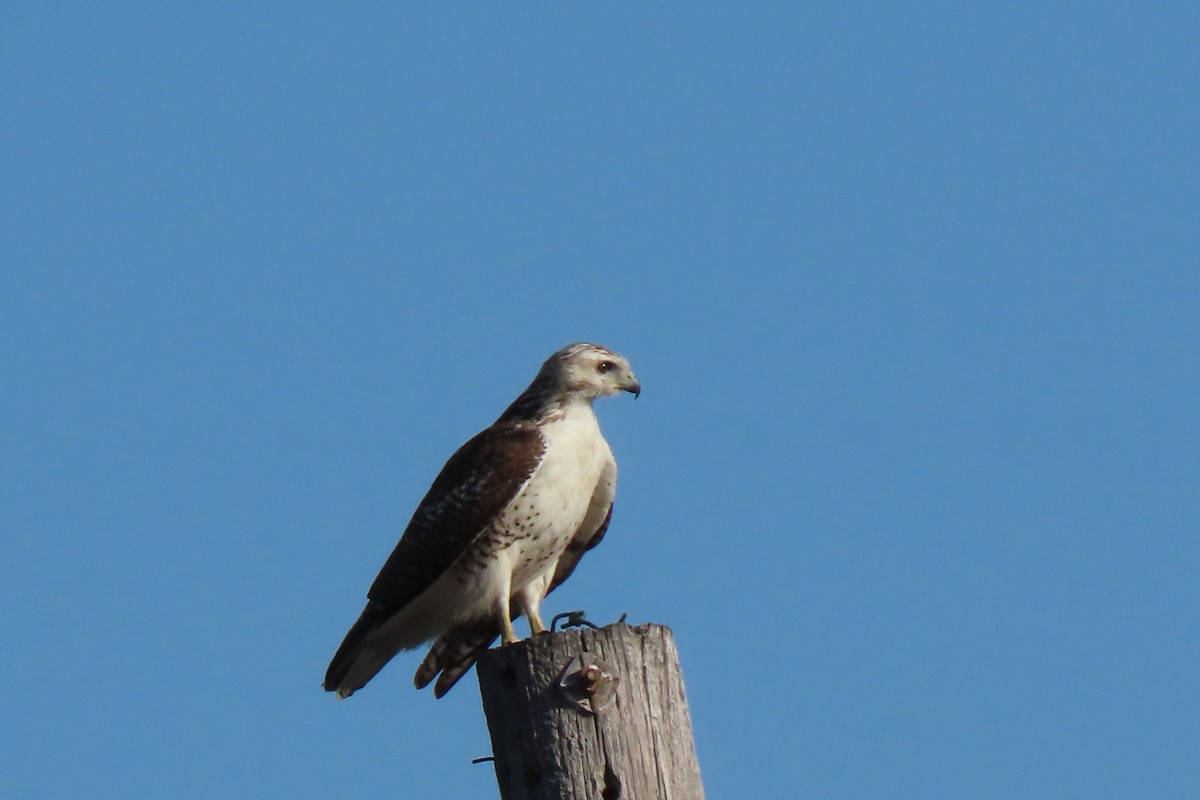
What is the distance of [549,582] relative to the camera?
352 inches

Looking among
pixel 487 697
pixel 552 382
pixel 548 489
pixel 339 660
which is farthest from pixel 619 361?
pixel 487 697

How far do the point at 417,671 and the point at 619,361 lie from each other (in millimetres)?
1920

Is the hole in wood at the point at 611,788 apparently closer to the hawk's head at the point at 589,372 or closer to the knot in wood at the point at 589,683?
the knot in wood at the point at 589,683

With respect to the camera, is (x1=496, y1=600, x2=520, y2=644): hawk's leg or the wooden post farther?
(x1=496, y1=600, x2=520, y2=644): hawk's leg

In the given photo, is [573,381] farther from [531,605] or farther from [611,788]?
[611,788]

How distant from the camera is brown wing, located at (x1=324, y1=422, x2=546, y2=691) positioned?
8414mm

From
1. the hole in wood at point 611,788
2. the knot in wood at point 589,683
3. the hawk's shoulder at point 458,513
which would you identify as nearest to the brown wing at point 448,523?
the hawk's shoulder at point 458,513

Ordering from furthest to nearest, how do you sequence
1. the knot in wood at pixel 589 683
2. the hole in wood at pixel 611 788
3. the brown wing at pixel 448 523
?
1. the brown wing at pixel 448 523
2. the knot in wood at pixel 589 683
3. the hole in wood at pixel 611 788

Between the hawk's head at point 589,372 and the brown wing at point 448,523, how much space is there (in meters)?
0.44

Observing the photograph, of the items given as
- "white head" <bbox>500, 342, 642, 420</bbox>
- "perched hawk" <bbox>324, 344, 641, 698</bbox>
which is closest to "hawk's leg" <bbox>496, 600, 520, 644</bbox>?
"perched hawk" <bbox>324, 344, 641, 698</bbox>

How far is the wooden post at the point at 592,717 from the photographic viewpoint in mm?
5070

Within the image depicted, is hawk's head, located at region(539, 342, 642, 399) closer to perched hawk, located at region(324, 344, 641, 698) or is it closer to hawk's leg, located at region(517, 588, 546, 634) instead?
perched hawk, located at region(324, 344, 641, 698)

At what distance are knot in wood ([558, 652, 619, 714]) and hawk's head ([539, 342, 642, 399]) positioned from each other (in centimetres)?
377

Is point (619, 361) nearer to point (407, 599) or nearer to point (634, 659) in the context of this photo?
point (407, 599)
